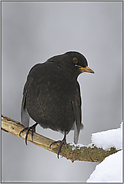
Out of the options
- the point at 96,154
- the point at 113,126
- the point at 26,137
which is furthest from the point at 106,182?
the point at 113,126

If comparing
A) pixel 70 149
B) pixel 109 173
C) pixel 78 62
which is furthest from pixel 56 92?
pixel 109 173

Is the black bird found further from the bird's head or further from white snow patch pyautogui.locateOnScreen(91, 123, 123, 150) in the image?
white snow patch pyautogui.locateOnScreen(91, 123, 123, 150)

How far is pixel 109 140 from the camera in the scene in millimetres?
1688

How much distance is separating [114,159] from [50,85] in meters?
0.89

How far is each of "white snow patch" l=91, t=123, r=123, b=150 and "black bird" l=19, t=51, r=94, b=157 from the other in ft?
1.15

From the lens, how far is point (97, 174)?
1.18 meters

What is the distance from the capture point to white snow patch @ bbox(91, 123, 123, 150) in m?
1.66

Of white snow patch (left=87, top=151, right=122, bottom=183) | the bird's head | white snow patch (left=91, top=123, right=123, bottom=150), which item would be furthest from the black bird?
white snow patch (left=87, top=151, right=122, bottom=183)

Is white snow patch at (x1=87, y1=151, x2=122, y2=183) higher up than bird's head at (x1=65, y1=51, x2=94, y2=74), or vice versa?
bird's head at (x1=65, y1=51, x2=94, y2=74)

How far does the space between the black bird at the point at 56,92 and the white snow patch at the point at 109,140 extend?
1.15ft

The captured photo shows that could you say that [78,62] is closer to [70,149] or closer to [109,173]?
[70,149]

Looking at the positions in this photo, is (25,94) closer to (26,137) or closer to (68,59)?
(26,137)

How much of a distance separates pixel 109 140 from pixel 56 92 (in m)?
0.61

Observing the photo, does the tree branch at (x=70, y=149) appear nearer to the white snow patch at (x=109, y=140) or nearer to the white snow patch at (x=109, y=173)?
the white snow patch at (x=109, y=140)
